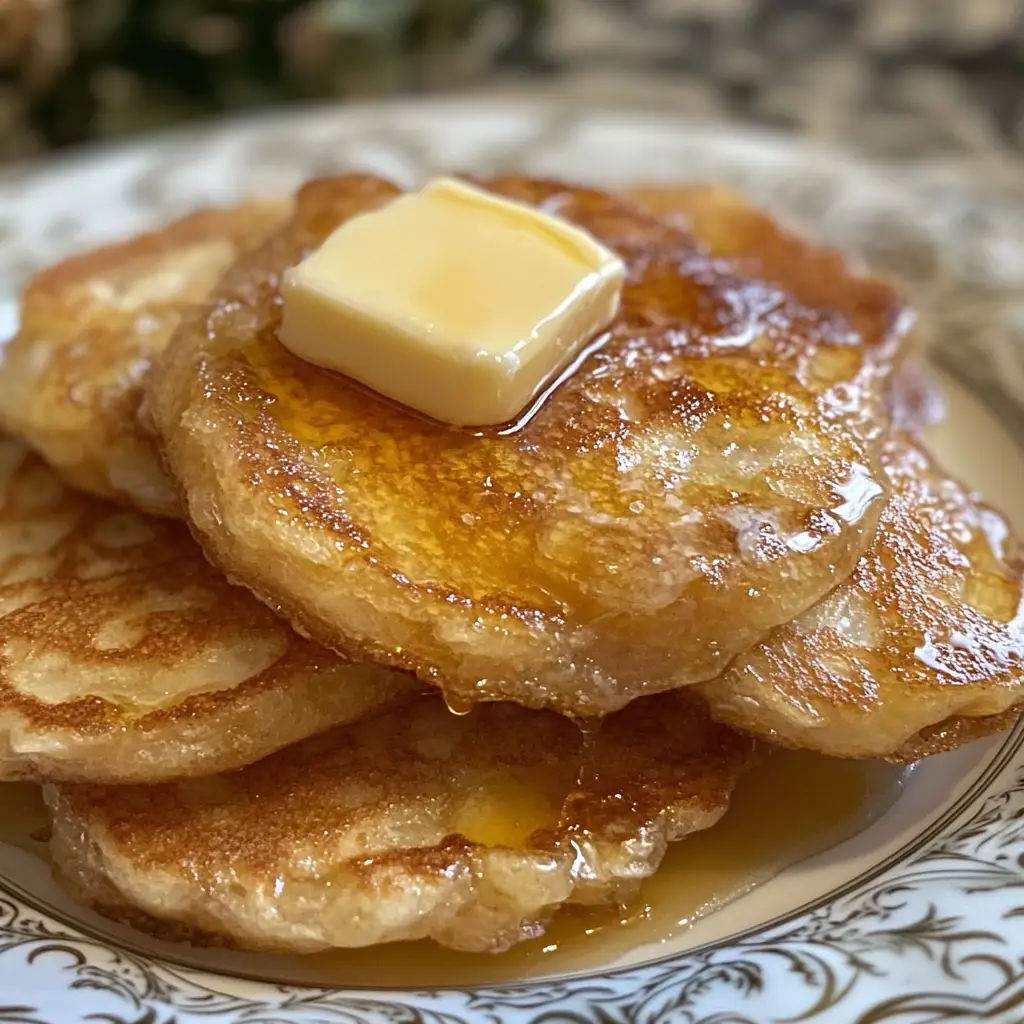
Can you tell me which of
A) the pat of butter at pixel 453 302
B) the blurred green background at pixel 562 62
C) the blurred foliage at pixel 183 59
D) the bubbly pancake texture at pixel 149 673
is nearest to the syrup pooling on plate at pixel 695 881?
the bubbly pancake texture at pixel 149 673

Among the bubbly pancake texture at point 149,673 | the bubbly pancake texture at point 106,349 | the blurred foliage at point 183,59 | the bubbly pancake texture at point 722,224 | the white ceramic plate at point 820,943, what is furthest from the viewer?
the blurred foliage at point 183,59

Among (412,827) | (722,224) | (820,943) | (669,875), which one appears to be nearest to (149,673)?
(412,827)

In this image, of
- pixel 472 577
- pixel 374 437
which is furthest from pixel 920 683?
pixel 374 437

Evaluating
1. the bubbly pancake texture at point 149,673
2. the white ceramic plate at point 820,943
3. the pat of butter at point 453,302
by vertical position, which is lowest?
the white ceramic plate at point 820,943

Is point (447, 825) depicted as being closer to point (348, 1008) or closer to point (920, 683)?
point (348, 1008)

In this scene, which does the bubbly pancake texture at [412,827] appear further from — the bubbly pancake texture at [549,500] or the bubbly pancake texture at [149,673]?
the bubbly pancake texture at [549,500]

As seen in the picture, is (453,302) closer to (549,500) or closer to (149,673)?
(549,500)

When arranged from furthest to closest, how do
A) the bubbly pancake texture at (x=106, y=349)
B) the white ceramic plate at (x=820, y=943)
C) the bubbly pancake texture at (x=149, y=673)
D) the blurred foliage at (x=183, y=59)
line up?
the blurred foliage at (x=183, y=59) < the bubbly pancake texture at (x=106, y=349) < the bubbly pancake texture at (x=149, y=673) < the white ceramic plate at (x=820, y=943)
